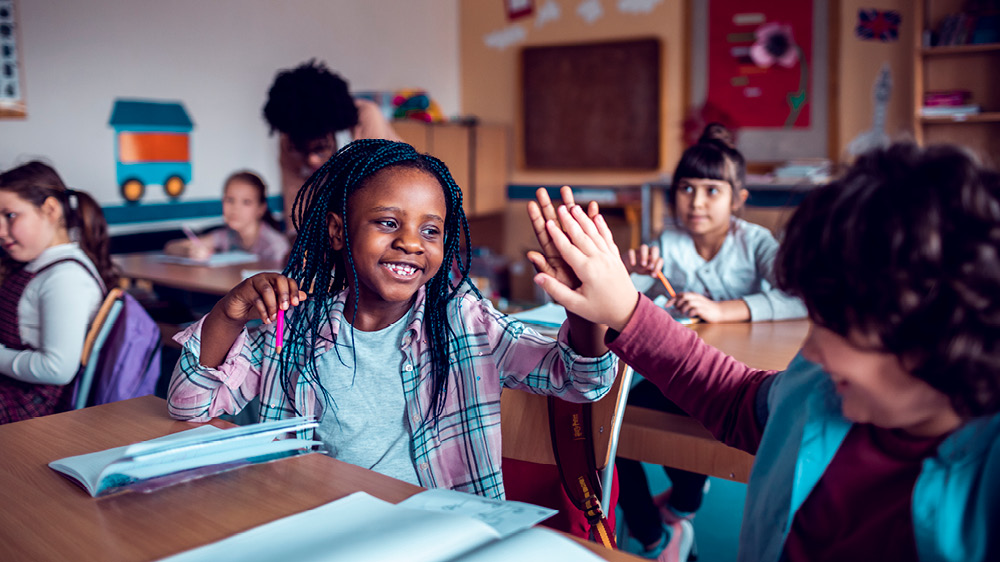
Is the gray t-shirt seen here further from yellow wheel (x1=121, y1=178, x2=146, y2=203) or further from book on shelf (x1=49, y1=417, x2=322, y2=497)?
yellow wheel (x1=121, y1=178, x2=146, y2=203)

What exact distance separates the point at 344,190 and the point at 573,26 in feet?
14.2

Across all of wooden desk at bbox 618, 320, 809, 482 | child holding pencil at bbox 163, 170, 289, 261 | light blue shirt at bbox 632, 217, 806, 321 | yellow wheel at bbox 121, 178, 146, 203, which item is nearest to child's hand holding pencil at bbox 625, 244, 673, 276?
wooden desk at bbox 618, 320, 809, 482

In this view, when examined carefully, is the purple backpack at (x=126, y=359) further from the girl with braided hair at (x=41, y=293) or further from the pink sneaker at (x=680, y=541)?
the pink sneaker at (x=680, y=541)

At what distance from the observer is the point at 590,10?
16.9 feet

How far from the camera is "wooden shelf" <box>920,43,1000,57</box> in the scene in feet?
12.5

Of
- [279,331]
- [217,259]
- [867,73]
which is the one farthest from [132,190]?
[867,73]

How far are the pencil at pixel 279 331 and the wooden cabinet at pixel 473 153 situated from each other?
11.3ft

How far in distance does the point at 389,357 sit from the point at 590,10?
14.6 ft

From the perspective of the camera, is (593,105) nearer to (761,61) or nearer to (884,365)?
(761,61)

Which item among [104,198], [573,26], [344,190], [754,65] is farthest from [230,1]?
[344,190]

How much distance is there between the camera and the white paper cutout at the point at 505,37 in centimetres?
540

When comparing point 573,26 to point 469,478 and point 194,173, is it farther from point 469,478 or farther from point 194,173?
point 469,478

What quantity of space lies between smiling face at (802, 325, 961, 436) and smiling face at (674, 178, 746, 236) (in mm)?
1582

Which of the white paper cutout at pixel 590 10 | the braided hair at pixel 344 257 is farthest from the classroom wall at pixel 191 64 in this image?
the braided hair at pixel 344 257
